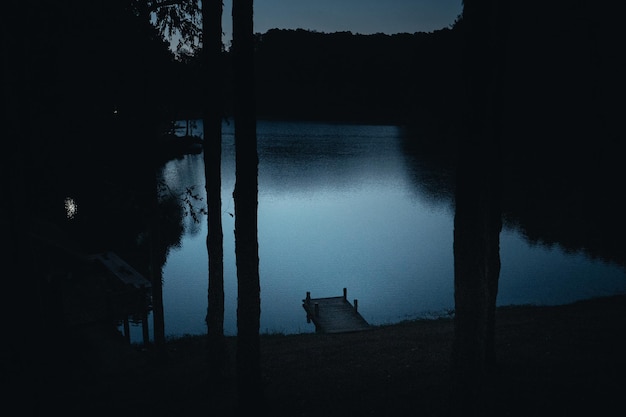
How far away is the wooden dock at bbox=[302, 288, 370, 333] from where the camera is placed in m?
23.2

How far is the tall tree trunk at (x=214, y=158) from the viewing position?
10.5 meters

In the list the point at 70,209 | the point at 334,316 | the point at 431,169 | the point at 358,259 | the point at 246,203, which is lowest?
the point at 358,259

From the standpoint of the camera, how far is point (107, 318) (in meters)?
16.6

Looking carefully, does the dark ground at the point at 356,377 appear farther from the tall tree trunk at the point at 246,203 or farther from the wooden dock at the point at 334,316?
the wooden dock at the point at 334,316

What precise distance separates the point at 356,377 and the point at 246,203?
5158mm

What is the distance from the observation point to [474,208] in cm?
708

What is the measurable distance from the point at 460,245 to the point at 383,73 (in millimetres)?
185586

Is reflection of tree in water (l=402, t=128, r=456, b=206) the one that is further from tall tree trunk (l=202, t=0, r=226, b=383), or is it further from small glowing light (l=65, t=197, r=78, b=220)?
tall tree trunk (l=202, t=0, r=226, b=383)

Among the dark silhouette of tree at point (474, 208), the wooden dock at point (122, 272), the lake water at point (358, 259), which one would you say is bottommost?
the lake water at point (358, 259)

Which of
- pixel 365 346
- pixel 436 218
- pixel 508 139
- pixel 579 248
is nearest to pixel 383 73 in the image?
pixel 508 139

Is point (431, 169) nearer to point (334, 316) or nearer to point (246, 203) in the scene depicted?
point (334, 316)

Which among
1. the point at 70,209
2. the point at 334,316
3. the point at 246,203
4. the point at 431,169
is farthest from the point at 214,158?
the point at 431,169

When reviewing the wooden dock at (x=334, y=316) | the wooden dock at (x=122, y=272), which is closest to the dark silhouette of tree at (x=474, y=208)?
the wooden dock at (x=122, y=272)

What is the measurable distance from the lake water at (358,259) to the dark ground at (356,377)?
9.62m
